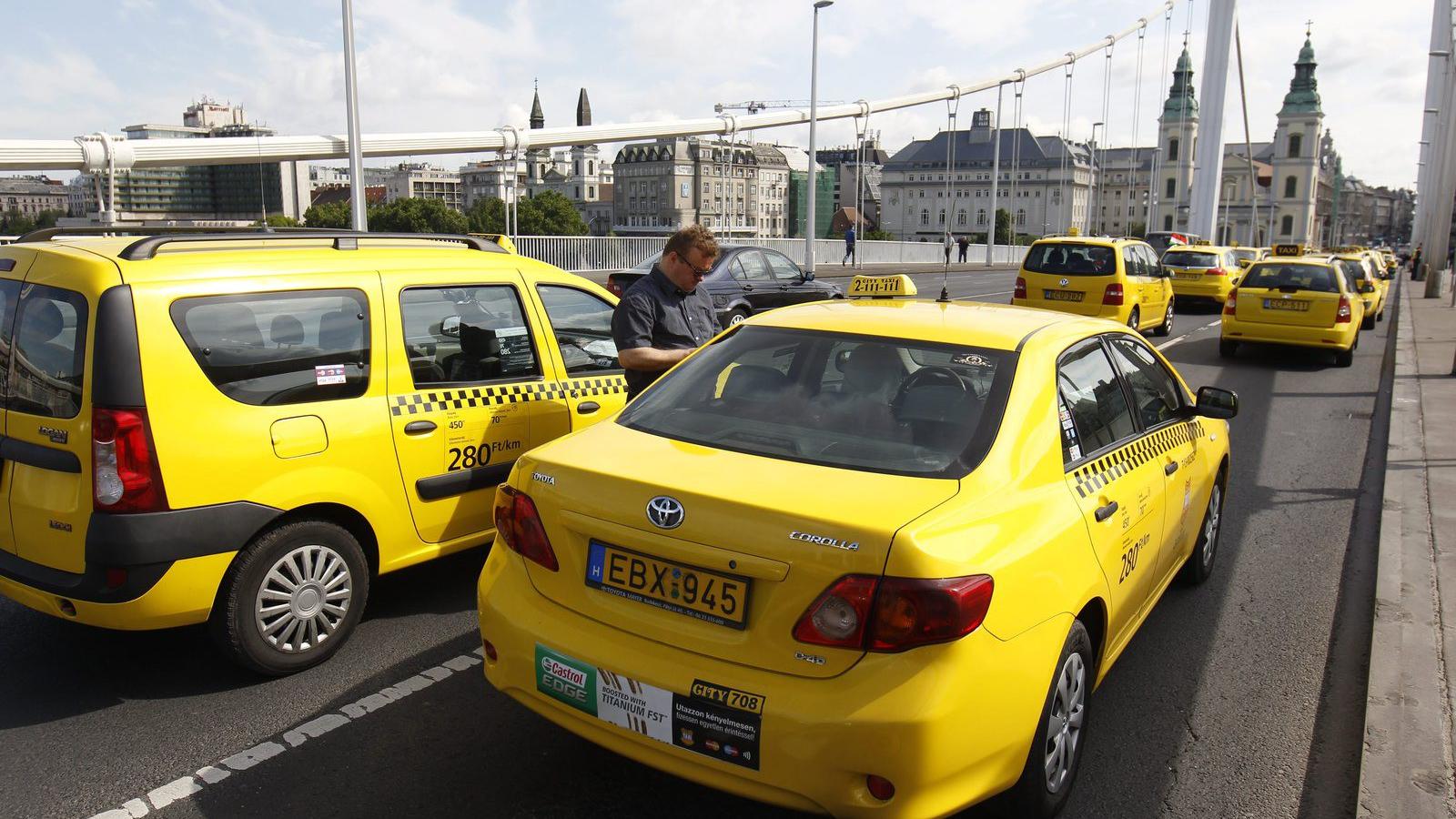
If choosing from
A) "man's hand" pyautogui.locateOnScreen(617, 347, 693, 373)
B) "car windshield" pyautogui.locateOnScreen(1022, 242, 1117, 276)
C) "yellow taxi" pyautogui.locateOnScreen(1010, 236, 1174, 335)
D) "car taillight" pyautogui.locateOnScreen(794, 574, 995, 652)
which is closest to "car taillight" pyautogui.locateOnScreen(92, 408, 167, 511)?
"man's hand" pyautogui.locateOnScreen(617, 347, 693, 373)

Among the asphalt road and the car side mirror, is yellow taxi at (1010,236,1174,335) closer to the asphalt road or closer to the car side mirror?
the asphalt road

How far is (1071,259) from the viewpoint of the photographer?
632 inches

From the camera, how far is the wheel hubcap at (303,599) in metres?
3.92

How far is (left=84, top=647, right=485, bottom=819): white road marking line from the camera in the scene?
311cm

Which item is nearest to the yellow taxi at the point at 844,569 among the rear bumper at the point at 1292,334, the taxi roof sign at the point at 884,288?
the taxi roof sign at the point at 884,288

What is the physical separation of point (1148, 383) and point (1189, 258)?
22.1m

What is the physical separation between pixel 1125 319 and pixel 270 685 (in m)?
14.3

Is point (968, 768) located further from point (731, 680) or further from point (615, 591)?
point (615, 591)

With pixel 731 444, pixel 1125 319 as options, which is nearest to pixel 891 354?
pixel 731 444

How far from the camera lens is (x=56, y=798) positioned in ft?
10.3

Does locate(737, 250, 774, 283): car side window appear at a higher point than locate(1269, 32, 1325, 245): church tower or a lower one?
lower

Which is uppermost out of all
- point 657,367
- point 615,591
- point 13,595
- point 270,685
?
point 657,367

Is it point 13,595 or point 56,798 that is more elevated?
point 13,595

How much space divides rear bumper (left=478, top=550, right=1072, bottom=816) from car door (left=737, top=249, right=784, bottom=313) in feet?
45.5
